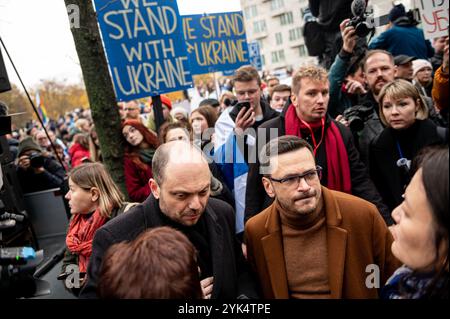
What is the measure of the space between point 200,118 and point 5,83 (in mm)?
2143

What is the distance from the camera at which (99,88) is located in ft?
12.8

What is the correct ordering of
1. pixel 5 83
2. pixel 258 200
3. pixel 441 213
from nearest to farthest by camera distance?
pixel 441 213 < pixel 5 83 < pixel 258 200

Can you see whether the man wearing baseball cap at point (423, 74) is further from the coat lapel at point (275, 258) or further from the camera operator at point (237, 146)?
the coat lapel at point (275, 258)

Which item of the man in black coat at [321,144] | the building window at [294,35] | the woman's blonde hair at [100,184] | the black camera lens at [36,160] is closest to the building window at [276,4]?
the building window at [294,35]

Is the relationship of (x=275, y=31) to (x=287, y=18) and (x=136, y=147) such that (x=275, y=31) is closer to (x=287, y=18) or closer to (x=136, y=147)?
(x=287, y=18)

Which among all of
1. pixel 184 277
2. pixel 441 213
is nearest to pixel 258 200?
pixel 184 277

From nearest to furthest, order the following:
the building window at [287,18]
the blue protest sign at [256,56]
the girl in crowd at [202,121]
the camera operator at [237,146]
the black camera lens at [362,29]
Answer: the black camera lens at [362,29], the camera operator at [237,146], the girl in crowd at [202,121], the blue protest sign at [256,56], the building window at [287,18]

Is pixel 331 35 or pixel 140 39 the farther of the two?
pixel 331 35

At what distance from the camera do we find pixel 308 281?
87.1 inches

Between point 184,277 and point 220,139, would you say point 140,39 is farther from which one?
point 184,277

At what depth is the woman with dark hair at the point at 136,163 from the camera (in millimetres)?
4117

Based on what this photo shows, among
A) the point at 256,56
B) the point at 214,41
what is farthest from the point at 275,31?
the point at 214,41

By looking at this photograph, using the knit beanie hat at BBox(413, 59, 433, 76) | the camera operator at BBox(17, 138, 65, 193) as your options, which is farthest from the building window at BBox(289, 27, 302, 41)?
the camera operator at BBox(17, 138, 65, 193)

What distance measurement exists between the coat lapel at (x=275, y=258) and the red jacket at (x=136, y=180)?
205cm
